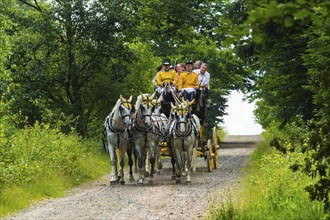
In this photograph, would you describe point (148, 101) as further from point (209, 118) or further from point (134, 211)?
point (209, 118)

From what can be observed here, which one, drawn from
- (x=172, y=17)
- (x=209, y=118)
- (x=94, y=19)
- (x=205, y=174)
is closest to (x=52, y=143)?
(x=205, y=174)

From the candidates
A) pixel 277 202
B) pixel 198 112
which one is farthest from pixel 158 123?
pixel 277 202

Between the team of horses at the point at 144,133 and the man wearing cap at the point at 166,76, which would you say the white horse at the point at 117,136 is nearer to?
the team of horses at the point at 144,133

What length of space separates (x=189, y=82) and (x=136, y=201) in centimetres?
702

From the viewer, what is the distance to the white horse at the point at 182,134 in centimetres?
1675

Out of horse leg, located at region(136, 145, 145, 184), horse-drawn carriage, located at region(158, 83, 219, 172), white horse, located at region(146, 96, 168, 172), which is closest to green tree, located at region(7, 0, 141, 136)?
horse-drawn carriage, located at region(158, 83, 219, 172)

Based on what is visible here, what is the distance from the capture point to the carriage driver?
1920 centimetres

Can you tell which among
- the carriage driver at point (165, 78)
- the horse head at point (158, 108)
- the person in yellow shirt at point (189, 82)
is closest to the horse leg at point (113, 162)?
the horse head at point (158, 108)

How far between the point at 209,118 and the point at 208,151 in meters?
19.5

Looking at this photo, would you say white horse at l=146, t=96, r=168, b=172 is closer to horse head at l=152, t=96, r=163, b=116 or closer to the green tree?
horse head at l=152, t=96, r=163, b=116

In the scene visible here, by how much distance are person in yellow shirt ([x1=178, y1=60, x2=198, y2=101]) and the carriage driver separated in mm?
260

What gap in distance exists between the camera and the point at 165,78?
1931 cm

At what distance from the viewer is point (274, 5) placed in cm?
539

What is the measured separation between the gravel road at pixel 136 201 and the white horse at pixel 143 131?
0.63 metres
